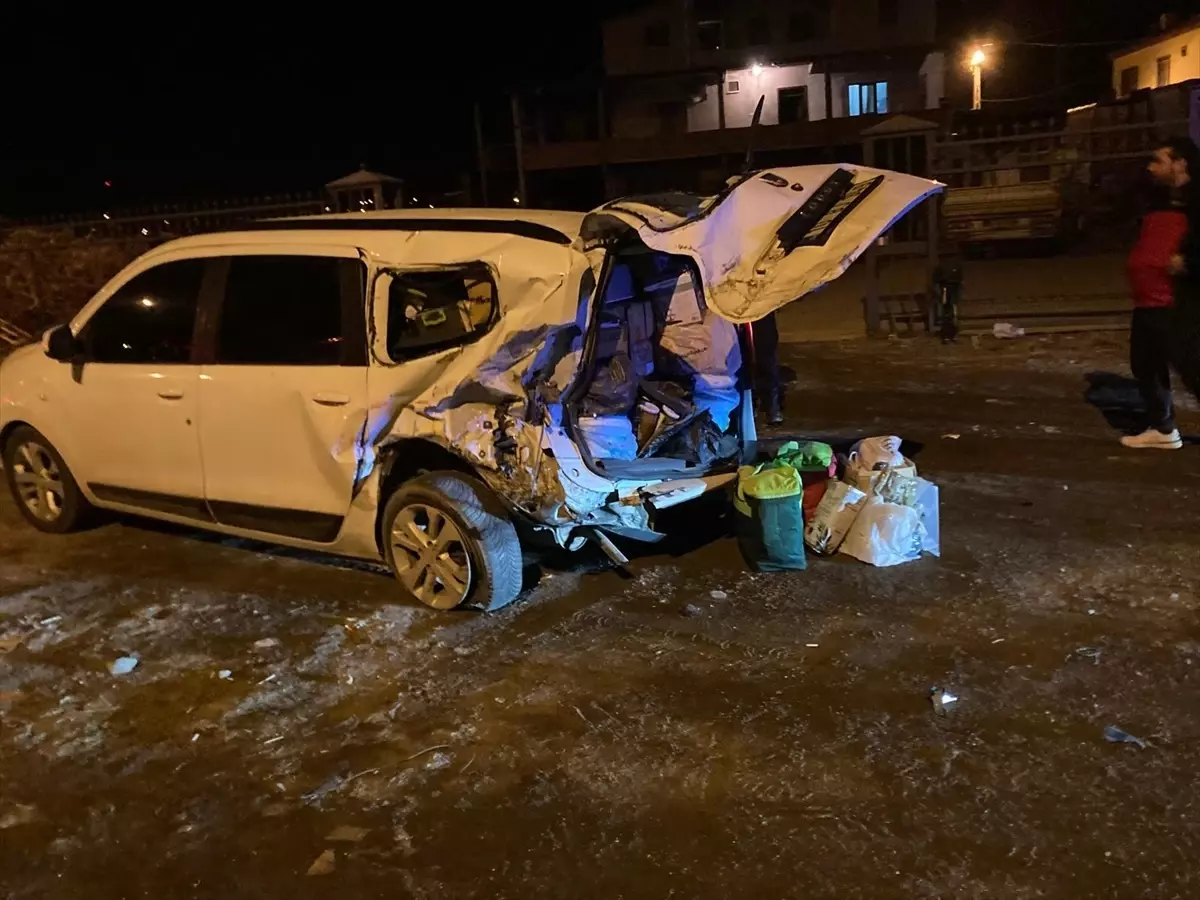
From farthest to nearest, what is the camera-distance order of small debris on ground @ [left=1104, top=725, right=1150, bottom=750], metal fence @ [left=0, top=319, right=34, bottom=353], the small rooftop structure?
metal fence @ [left=0, top=319, right=34, bottom=353] → the small rooftop structure → small debris on ground @ [left=1104, top=725, right=1150, bottom=750]

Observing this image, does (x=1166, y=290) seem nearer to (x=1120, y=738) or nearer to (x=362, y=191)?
(x=1120, y=738)

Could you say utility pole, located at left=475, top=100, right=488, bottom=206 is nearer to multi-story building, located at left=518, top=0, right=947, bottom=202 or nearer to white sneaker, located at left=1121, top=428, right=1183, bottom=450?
multi-story building, located at left=518, top=0, right=947, bottom=202

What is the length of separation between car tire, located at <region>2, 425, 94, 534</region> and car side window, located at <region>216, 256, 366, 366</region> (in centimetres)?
170

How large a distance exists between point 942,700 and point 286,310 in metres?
3.37

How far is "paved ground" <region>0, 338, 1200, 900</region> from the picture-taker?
3.19 m

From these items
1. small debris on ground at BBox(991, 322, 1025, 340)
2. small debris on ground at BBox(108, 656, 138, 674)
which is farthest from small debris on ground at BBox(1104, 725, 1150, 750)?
small debris on ground at BBox(991, 322, 1025, 340)

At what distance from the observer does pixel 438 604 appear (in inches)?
195

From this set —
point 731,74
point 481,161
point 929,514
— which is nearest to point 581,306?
point 929,514

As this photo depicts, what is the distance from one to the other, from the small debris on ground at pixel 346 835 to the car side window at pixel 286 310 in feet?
7.22

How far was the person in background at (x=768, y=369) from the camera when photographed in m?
7.58

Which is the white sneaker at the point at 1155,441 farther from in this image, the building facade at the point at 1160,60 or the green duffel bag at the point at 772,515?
the building facade at the point at 1160,60

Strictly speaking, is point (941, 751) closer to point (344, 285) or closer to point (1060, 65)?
point (344, 285)

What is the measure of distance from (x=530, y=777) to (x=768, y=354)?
15.1ft

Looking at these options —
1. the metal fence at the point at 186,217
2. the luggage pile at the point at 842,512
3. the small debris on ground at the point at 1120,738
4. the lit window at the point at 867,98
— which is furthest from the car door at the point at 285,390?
the lit window at the point at 867,98
